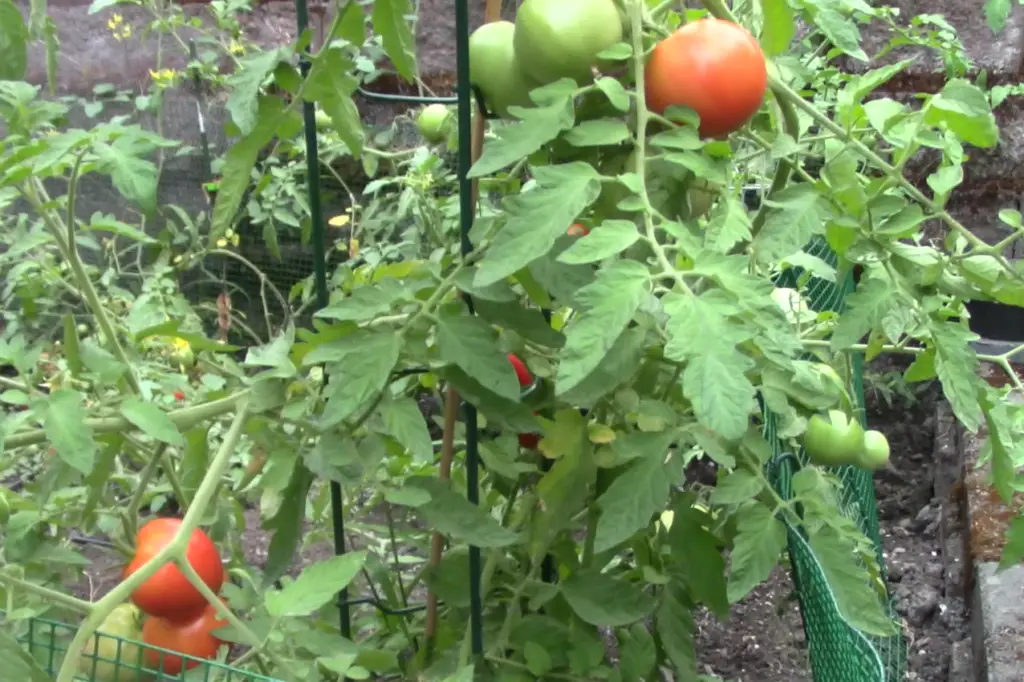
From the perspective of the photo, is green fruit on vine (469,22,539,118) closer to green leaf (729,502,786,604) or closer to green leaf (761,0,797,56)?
green leaf (761,0,797,56)

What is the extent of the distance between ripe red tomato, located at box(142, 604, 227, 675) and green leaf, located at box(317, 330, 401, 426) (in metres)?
0.23

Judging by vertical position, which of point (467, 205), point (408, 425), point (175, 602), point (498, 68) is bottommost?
point (175, 602)

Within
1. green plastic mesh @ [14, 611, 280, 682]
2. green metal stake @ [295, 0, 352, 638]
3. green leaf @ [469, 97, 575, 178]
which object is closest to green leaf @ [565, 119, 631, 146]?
green leaf @ [469, 97, 575, 178]

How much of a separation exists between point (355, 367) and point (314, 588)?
164mm

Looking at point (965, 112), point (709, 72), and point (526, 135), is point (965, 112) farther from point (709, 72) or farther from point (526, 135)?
point (526, 135)

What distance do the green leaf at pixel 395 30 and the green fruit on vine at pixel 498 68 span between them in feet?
0.27

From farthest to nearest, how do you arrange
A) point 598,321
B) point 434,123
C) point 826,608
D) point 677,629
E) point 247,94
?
point 434,123, point 826,608, point 677,629, point 247,94, point 598,321

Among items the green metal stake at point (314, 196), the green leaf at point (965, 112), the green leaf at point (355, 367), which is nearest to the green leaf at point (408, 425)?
the green leaf at point (355, 367)

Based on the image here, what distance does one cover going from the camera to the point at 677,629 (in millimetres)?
909

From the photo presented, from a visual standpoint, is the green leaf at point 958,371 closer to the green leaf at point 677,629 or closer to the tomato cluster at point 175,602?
the green leaf at point 677,629

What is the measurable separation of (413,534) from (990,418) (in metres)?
0.66

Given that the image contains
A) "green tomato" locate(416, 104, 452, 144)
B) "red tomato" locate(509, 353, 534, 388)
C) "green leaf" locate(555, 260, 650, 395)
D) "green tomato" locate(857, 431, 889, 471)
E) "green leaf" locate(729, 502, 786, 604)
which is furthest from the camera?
"green tomato" locate(416, 104, 452, 144)

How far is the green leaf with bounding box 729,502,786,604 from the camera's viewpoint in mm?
774

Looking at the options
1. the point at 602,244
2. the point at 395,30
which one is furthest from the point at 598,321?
the point at 395,30
